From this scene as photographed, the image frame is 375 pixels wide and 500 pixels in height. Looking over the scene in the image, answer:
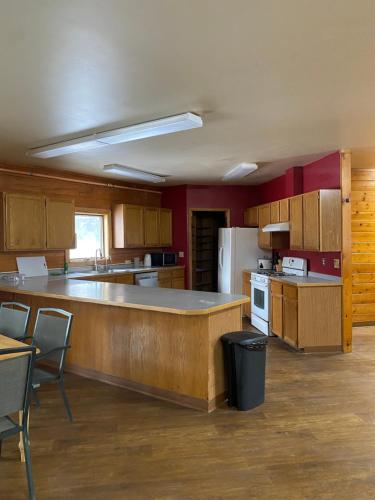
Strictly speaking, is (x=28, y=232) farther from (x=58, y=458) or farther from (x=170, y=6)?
(x=170, y=6)

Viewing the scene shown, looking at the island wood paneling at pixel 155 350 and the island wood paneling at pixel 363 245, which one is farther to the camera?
the island wood paneling at pixel 363 245

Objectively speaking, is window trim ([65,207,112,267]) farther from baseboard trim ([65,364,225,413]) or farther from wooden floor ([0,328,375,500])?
wooden floor ([0,328,375,500])

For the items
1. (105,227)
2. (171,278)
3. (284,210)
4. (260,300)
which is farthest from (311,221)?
(105,227)

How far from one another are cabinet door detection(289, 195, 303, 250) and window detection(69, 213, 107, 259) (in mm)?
3149

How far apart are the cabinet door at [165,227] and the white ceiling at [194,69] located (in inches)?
121

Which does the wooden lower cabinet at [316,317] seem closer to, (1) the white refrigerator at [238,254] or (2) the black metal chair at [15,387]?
(1) the white refrigerator at [238,254]

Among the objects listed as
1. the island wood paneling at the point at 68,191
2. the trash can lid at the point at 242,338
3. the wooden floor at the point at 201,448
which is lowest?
the wooden floor at the point at 201,448

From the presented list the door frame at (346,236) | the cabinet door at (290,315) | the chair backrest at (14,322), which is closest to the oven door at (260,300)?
the cabinet door at (290,315)

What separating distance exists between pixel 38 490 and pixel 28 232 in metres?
3.60

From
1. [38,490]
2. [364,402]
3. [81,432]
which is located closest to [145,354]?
[81,432]

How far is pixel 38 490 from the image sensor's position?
2.02 m

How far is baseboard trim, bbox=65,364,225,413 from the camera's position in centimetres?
300

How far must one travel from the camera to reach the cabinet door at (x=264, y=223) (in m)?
6.09

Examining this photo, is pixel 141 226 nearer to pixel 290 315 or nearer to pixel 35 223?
pixel 35 223
